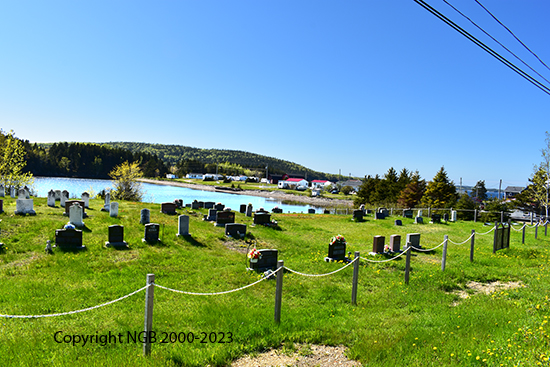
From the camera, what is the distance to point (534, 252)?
14.8 metres

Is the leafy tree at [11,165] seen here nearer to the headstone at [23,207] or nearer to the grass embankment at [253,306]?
the headstone at [23,207]

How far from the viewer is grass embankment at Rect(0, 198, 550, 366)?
510 cm

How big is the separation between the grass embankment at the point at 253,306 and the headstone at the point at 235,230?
235cm

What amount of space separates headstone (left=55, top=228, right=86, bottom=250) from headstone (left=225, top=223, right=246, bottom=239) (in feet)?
21.6

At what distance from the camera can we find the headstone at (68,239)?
12.0m

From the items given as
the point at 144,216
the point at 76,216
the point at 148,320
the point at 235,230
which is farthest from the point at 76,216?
the point at 148,320

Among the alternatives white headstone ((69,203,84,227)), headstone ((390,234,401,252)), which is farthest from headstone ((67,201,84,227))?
headstone ((390,234,401,252))

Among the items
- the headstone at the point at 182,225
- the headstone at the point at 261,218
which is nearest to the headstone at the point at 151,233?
the headstone at the point at 182,225

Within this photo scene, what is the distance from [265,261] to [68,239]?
736 centimetres

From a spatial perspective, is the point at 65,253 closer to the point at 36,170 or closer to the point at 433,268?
the point at 433,268

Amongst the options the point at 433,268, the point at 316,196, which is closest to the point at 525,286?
the point at 433,268

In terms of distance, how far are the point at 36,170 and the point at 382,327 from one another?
Answer: 135 metres

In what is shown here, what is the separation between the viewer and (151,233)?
45.6 feet

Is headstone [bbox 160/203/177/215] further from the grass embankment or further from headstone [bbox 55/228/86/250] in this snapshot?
headstone [bbox 55/228/86/250]
